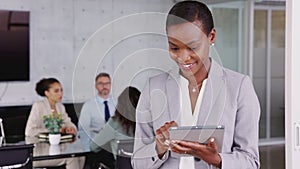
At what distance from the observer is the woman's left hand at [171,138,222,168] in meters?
1.77

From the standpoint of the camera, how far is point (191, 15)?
5.96ft

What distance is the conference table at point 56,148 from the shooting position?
3.80m

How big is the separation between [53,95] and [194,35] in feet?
10.8

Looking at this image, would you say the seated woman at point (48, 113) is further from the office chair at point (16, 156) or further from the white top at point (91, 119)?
the office chair at point (16, 156)

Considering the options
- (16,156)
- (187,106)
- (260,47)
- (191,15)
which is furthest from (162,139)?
(260,47)

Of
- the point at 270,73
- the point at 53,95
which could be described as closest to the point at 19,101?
the point at 53,95

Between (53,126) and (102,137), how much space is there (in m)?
0.45

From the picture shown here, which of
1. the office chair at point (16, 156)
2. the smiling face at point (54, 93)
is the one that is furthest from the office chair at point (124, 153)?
the smiling face at point (54, 93)

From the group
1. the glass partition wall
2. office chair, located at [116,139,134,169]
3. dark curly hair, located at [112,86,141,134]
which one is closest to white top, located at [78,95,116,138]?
office chair, located at [116,139,134,169]

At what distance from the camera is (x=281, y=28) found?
8.32 m

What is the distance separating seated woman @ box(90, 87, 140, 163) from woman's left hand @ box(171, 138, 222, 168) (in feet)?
1.39

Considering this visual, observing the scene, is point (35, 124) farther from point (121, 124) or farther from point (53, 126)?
point (121, 124)

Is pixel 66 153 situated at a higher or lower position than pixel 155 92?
lower

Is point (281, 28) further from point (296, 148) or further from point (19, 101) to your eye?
point (296, 148)
